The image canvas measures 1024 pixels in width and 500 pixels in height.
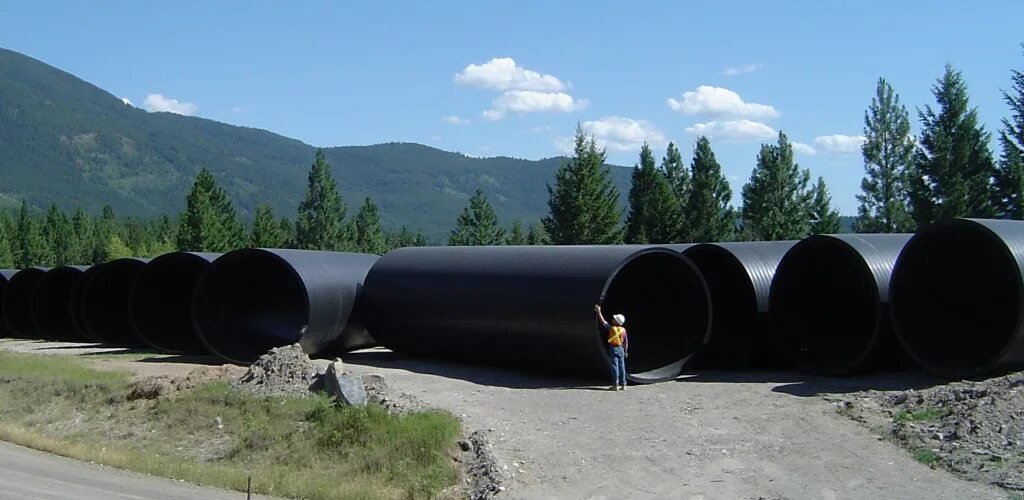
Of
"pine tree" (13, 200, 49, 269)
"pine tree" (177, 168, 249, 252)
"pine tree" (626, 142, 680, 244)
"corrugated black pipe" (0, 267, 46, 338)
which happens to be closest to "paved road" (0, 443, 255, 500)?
"corrugated black pipe" (0, 267, 46, 338)

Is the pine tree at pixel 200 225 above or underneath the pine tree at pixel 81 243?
above

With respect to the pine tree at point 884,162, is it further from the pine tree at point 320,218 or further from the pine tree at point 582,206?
the pine tree at point 320,218

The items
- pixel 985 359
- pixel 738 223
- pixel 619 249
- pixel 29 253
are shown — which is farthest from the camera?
pixel 29 253

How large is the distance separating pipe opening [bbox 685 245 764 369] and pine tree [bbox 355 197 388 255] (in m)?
53.4

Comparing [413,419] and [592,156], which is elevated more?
[592,156]

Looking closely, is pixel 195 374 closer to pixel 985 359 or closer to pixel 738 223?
pixel 985 359

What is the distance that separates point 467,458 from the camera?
41.5 feet

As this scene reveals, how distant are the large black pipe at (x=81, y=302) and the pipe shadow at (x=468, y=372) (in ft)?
35.7

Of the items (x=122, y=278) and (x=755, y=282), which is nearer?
(x=755, y=282)

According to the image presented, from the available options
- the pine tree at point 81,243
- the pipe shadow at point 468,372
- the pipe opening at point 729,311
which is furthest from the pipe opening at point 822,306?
the pine tree at point 81,243

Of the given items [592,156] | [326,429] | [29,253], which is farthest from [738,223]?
[29,253]

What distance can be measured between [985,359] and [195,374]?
48.4ft

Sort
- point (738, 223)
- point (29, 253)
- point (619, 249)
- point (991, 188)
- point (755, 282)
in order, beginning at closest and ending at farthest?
1. point (619, 249)
2. point (755, 282)
3. point (991, 188)
4. point (738, 223)
5. point (29, 253)

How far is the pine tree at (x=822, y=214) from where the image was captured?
49.2 meters
